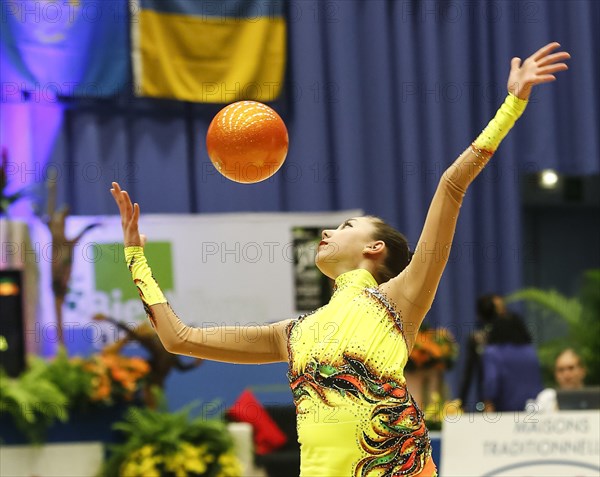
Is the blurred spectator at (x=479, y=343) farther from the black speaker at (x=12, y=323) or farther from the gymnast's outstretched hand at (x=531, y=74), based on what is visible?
the gymnast's outstretched hand at (x=531, y=74)

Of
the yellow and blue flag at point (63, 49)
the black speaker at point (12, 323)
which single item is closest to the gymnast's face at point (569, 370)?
the black speaker at point (12, 323)

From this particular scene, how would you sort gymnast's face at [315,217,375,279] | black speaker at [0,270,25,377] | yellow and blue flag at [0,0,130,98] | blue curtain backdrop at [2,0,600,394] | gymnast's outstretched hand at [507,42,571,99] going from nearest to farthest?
gymnast's outstretched hand at [507,42,571,99], gymnast's face at [315,217,375,279], black speaker at [0,270,25,377], yellow and blue flag at [0,0,130,98], blue curtain backdrop at [2,0,600,394]

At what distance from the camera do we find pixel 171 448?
17.7 feet

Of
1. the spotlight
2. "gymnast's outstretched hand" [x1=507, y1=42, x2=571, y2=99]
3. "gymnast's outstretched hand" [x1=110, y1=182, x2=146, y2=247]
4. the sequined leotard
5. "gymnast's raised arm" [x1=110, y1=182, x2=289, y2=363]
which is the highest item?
the spotlight

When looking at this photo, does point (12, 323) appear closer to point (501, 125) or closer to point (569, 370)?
point (569, 370)

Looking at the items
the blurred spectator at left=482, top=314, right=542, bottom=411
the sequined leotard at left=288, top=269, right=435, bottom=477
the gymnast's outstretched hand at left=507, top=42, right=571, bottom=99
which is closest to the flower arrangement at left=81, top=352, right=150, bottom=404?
the blurred spectator at left=482, top=314, right=542, bottom=411

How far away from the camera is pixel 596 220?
12.2 metres

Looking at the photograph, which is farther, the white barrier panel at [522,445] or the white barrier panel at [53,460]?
the white barrier panel at [53,460]

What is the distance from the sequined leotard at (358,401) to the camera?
2.82 m

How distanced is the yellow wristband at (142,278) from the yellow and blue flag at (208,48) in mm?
5960

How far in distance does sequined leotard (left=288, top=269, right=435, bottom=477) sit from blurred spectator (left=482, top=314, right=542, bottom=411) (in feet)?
14.2

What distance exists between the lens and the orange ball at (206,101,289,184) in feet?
10.7

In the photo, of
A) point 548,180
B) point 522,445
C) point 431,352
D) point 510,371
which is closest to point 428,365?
point 431,352

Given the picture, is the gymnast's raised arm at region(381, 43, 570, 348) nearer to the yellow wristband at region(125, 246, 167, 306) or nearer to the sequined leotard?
the sequined leotard
